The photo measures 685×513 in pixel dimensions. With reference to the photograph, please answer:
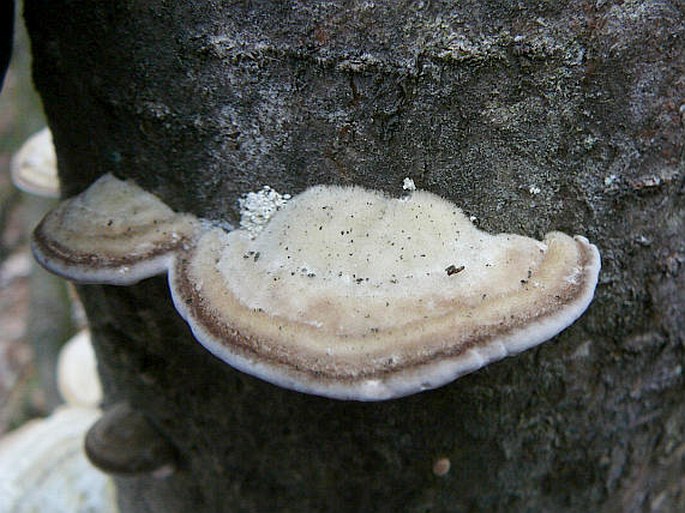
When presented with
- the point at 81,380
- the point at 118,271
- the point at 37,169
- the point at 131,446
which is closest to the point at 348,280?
the point at 118,271

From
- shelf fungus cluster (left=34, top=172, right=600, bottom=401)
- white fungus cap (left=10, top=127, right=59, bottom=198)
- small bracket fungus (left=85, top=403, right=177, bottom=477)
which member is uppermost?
shelf fungus cluster (left=34, top=172, right=600, bottom=401)

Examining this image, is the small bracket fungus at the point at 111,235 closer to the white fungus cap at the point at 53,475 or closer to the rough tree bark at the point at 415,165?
the rough tree bark at the point at 415,165

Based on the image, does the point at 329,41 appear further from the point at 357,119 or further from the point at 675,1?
the point at 675,1

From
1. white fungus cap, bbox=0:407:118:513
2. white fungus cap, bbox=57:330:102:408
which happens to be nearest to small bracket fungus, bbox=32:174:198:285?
white fungus cap, bbox=0:407:118:513

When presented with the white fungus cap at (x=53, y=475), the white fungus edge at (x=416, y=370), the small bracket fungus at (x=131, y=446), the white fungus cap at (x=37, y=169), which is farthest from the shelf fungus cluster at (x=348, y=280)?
the white fungus cap at (x=53, y=475)

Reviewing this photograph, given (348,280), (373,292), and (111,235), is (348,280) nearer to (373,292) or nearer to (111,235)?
(373,292)

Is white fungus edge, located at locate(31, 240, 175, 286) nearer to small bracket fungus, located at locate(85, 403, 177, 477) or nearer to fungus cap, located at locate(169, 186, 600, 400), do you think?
fungus cap, located at locate(169, 186, 600, 400)

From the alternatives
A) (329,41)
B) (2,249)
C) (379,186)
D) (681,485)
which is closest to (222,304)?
Result: (379,186)
